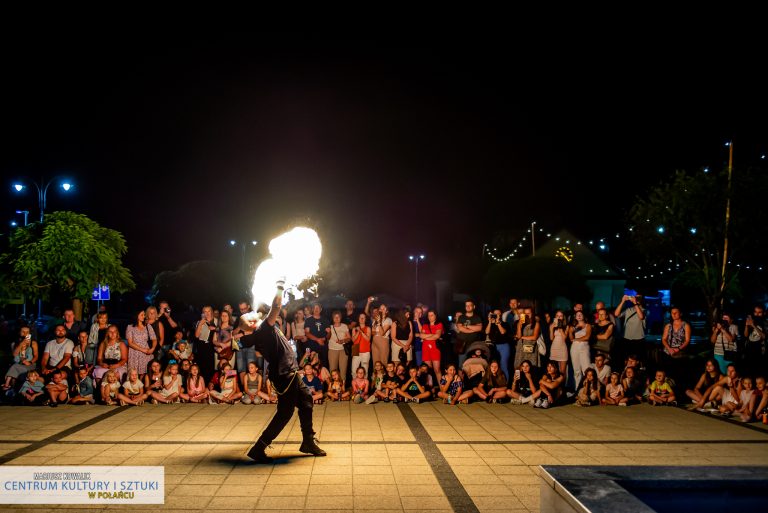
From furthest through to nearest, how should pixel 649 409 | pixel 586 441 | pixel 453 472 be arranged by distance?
pixel 649 409 < pixel 586 441 < pixel 453 472

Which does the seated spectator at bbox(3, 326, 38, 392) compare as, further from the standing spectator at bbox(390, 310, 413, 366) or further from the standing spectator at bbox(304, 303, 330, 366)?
the standing spectator at bbox(390, 310, 413, 366)

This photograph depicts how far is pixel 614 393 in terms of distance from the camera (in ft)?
39.0

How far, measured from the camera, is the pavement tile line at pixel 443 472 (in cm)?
554

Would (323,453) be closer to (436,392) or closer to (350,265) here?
(436,392)

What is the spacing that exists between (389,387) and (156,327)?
4841mm

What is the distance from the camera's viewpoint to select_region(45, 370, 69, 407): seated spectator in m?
11.4

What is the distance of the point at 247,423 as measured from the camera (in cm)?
970

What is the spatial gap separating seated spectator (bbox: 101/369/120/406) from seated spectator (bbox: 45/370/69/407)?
671 mm

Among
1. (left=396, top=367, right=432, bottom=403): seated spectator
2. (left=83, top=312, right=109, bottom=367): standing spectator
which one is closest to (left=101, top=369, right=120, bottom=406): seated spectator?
(left=83, top=312, right=109, bottom=367): standing spectator

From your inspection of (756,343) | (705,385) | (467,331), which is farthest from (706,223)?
(467,331)

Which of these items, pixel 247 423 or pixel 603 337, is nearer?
pixel 247 423

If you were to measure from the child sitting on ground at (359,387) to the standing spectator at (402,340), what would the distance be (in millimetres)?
949

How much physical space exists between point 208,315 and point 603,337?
783cm

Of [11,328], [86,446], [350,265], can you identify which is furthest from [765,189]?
[350,265]
